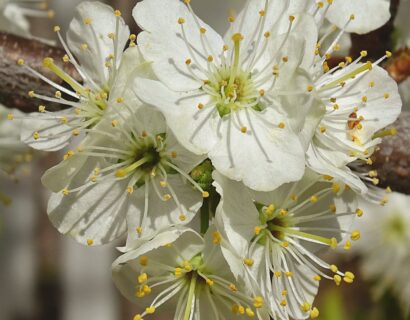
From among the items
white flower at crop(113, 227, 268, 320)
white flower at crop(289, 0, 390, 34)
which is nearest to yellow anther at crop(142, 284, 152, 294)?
white flower at crop(113, 227, 268, 320)

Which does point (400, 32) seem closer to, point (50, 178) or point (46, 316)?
point (50, 178)

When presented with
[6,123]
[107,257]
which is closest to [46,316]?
[107,257]

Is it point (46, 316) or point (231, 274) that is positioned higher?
point (231, 274)

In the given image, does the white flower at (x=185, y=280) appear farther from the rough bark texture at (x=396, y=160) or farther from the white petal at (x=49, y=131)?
the rough bark texture at (x=396, y=160)

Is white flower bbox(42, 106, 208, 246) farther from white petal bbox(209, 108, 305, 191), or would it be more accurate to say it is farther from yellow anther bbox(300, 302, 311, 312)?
yellow anther bbox(300, 302, 311, 312)

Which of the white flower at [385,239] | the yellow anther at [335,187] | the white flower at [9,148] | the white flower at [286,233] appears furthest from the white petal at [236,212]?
the white flower at [385,239]

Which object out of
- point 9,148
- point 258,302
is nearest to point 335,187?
point 258,302

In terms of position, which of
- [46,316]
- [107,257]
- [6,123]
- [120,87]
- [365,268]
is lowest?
[46,316]

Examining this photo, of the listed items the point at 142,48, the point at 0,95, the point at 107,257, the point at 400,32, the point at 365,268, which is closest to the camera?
the point at 142,48
